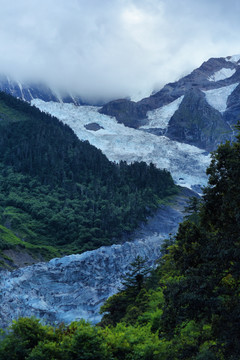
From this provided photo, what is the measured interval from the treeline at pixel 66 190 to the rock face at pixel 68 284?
16.9m

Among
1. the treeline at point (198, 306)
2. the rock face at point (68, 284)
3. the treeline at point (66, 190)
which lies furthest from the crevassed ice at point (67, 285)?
the treeline at point (198, 306)

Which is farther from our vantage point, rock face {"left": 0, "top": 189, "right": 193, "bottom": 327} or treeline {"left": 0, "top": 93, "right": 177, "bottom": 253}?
treeline {"left": 0, "top": 93, "right": 177, "bottom": 253}

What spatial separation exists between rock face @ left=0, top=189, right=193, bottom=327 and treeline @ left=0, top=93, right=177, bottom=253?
16.9 m

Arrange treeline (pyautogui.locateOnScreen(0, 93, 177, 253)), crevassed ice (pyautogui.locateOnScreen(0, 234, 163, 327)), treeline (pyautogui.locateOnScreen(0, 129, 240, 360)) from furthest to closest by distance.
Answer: treeline (pyautogui.locateOnScreen(0, 93, 177, 253)) < crevassed ice (pyautogui.locateOnScreen(0, 234, 163, 327)) < treeline (pyautogui.locateOnScreen(0, 129, 240, 360))

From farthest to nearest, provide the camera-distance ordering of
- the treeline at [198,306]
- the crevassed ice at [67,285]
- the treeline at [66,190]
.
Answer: the treeline at [66,190]
the crevassed ice at [67,285]
the treeline at [198,306]

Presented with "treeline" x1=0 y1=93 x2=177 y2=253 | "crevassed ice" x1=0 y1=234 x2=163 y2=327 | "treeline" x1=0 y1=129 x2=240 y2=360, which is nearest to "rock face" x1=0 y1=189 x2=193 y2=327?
"crevassed ice" x1=0 y1=234 x2=163 y2=327

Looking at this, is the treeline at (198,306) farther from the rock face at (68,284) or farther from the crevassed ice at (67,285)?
the crevassed ice at (67,285)

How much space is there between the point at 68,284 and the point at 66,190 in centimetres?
6993

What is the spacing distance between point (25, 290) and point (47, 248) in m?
33.4

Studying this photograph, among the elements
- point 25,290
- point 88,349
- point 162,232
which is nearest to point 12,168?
→ point 162,232

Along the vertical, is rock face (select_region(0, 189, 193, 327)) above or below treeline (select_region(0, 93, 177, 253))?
below

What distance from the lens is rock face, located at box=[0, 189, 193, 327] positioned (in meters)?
70.9

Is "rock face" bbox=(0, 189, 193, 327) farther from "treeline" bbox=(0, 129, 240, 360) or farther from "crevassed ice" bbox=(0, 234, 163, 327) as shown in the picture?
"treeline" bbox=(0, 129, 240, 360)

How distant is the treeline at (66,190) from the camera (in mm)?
125375
